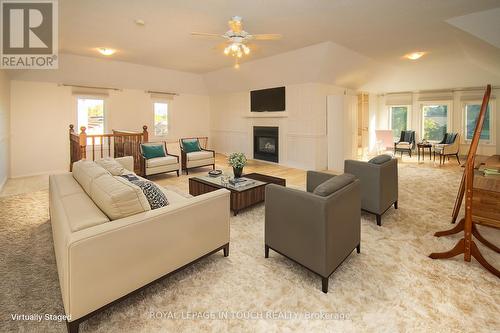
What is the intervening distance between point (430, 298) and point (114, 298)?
2238 millimetres

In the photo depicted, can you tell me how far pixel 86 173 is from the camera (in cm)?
237

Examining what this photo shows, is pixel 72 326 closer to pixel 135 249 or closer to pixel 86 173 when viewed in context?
pixel 135 249

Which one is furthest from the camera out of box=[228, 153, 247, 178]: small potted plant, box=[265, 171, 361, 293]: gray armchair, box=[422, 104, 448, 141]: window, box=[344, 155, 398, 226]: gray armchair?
box=[422, 104, 448, 141]: window

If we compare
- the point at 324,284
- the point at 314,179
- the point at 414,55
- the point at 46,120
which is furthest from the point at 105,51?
the point at 414,55

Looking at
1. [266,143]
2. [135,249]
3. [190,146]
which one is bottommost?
[135,249]

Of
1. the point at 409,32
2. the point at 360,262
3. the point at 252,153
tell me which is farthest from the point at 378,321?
the point at 252,153

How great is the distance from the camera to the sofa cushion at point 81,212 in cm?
162

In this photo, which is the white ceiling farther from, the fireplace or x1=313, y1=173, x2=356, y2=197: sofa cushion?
x1=313, y1=173, x2=356, y2=197: sofa cushion

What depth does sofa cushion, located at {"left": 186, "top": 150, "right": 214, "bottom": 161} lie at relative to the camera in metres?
6.18

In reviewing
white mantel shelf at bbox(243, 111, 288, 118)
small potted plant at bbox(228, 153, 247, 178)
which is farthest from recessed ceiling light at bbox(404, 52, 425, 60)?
small potted plant at bbox(228, 153, 247, 178)

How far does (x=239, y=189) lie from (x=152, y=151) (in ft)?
9.92

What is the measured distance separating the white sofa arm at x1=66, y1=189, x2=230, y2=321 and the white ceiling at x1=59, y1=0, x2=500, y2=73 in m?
2.97

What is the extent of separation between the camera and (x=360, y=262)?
2.39m

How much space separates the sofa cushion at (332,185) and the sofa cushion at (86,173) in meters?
1.79
